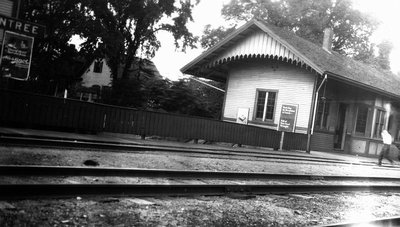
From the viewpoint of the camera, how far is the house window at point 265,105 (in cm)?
2201

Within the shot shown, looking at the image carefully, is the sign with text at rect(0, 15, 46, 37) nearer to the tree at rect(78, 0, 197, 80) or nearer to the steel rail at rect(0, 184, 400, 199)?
the steel rail at rect(0, 184, 400, 199)

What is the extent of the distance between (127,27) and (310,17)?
18681 millimetres

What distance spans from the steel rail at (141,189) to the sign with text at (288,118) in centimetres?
1090

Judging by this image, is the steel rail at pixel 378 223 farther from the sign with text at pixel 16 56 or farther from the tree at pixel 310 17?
the tree at pixel 310 17

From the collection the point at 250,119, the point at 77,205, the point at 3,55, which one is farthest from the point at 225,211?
the point at 250,119

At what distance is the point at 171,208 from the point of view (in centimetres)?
546

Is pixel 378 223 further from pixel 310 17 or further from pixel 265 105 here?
pixel 310 17

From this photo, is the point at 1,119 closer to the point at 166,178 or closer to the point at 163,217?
the point at 166,178

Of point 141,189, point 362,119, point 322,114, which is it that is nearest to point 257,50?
point 322,114

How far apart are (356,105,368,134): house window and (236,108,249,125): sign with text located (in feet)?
21.5

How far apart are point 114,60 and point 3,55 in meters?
16.3

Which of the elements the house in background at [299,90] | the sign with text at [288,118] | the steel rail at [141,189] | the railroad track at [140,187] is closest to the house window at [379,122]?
the house in background at [299,90]

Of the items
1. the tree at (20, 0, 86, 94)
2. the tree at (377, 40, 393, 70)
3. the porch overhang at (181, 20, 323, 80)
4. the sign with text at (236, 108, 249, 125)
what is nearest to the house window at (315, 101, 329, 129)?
the porch overhang at (181, 20, 323, 80)

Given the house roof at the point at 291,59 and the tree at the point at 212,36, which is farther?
the tree at the point at 212,36
